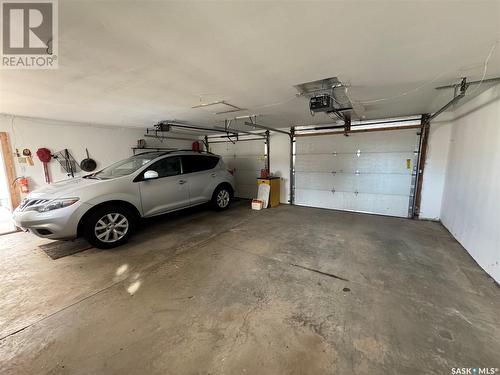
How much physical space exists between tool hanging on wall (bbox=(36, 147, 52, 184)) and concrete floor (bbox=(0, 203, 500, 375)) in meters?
1.73

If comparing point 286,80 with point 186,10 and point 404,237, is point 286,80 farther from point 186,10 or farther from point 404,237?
point 404,237

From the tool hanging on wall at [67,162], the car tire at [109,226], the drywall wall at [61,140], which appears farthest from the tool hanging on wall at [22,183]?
the car tire at [109,226]

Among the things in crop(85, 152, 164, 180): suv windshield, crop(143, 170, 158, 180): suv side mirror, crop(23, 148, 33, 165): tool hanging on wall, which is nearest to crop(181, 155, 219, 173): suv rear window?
crop(85, 152, 164, 180): suv windshield

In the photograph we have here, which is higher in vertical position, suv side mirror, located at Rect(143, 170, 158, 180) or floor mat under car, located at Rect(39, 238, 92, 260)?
suv side mirror, located at Rect(143, 170, 158, 180)

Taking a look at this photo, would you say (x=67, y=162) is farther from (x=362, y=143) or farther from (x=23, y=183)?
(x=362, y=143)

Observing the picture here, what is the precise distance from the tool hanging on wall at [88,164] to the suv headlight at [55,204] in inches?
97.0

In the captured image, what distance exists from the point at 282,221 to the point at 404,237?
7.21ft

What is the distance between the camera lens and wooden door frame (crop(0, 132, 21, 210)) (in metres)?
3.89

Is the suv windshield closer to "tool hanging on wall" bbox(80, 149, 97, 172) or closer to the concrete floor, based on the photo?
the concrete floor

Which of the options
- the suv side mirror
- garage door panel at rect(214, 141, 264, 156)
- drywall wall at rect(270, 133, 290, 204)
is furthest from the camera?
garage door panel at rect(214, 141, 264, 156)

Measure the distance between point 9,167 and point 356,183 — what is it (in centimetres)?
753

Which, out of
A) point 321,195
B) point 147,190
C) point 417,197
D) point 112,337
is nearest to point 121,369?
Answer: point 112,337

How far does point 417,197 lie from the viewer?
14.8ft

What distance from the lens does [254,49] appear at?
166cm
